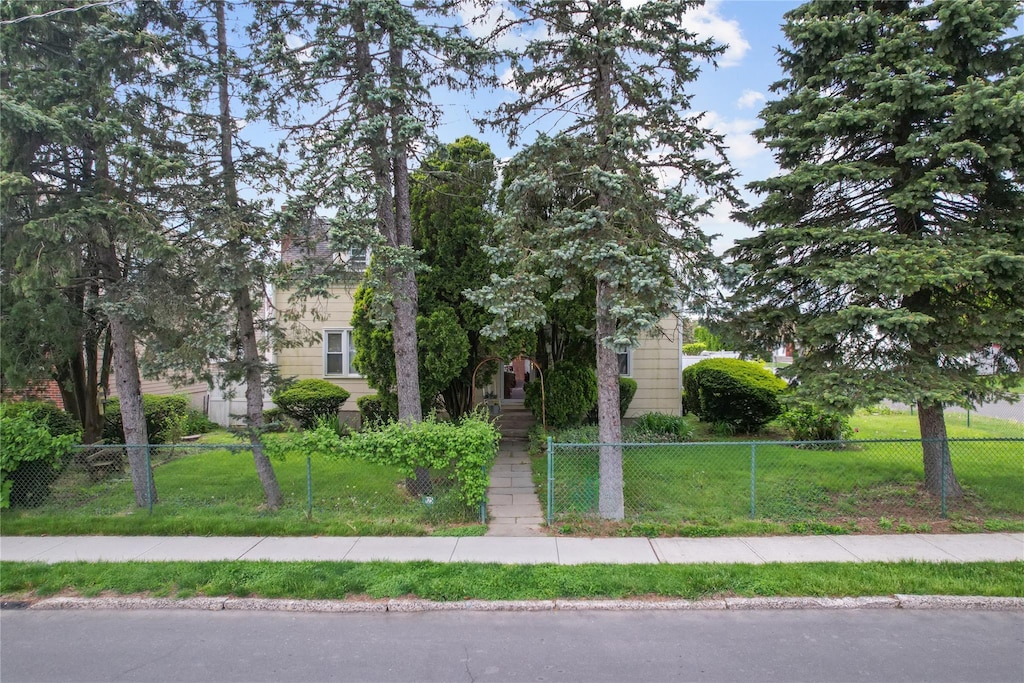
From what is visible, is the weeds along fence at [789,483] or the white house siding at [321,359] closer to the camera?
the weeds along fence at [789,483]

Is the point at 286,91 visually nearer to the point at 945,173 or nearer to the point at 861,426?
Answer: the point at 945,173

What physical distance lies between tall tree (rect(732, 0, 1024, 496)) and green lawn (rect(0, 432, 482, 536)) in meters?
5.34

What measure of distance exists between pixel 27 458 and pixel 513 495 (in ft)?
21.8

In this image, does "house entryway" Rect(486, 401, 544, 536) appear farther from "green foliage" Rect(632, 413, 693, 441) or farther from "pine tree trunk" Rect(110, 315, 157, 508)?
"pine tree trunk" Rect(110, 315, 157, 508)

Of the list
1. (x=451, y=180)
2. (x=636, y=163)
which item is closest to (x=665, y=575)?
(x=636, y=163)

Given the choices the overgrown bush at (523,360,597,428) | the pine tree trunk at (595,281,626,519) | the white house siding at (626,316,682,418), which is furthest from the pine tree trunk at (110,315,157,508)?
the white house siding at (626,316,682,418)

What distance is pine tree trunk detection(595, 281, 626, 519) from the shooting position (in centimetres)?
687

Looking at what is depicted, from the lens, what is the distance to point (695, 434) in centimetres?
1278

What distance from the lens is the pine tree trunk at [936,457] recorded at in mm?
7137

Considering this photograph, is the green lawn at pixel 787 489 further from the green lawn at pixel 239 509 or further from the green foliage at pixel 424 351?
the green foliage at pixel 424 351

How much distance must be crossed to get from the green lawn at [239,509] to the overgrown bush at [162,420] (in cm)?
223

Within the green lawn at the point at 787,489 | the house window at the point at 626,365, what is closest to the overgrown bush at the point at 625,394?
the house window at the point at 626,365

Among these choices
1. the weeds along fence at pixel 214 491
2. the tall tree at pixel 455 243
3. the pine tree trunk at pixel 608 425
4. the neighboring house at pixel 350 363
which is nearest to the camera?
the pine tree trunk at pixel 608 425

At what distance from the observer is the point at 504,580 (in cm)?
509
